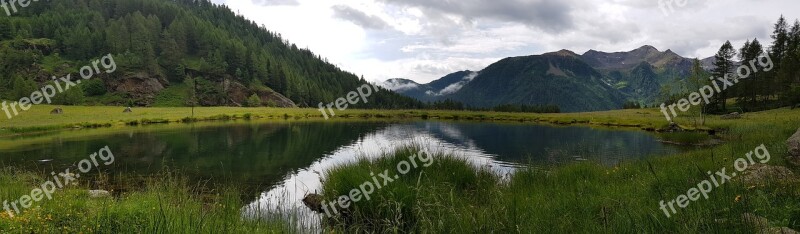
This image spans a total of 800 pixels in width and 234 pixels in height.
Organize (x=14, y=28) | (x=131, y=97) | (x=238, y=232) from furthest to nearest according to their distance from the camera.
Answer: (x=14, y=28) < (x=131, y=97) < (x=238, y=232)

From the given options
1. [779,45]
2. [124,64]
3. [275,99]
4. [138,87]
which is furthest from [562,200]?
[124,64]

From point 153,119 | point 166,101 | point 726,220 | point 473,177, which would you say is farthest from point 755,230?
point 166,101

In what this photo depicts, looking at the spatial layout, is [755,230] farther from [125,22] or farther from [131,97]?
[125,22]

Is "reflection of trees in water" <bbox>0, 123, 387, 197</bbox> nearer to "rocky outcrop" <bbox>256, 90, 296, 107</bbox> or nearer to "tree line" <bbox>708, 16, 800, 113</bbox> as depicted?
"tree line" <bbox>708, 16, 800, 113</bbox>

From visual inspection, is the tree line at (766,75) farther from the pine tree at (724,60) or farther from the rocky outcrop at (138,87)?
the rocky outcrop at (138,87)

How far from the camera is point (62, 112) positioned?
7375 cm

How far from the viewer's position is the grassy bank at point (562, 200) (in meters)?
5.72

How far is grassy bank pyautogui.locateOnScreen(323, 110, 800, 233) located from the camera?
5.72 metres

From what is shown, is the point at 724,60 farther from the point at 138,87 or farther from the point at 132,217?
the point at 138,87

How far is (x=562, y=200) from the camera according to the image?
9070 millimetres

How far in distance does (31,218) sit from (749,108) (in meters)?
116

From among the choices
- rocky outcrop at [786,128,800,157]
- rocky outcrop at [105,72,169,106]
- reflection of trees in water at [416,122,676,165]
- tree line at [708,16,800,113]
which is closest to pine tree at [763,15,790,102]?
tree line at [708,16,800,113]

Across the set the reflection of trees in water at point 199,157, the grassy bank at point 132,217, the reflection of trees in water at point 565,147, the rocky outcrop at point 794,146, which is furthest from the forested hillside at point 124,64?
the rocky outcrop at point 794,146

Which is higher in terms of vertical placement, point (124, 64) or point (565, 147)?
point (124, 64)
